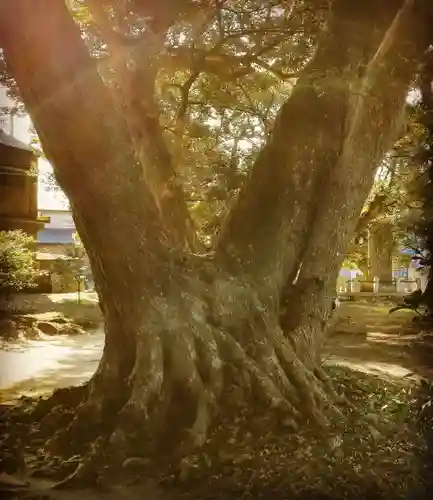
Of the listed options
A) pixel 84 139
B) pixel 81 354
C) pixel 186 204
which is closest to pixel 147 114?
pixel 186 204

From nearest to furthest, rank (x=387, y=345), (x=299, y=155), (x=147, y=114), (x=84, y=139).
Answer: (x=84, y=139)
(x=387, y=345)
(x=299, y=155)
(x=147, y=114)

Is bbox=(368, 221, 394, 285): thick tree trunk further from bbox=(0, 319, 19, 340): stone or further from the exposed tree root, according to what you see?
bbox=(0, 319, 19, 340): stone

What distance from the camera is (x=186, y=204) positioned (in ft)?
5.83

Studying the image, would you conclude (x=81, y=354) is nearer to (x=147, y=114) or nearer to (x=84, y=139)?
(x=84, y=139)

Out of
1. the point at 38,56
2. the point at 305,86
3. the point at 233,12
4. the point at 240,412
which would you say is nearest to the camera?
the point at 38,56

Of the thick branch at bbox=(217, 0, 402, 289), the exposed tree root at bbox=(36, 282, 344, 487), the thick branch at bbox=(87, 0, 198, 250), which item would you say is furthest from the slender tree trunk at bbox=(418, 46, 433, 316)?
the thick branch at bbox=(87, 0, 198, 250)

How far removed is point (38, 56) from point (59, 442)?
2.98 ft

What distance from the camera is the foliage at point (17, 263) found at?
1506 millimetres

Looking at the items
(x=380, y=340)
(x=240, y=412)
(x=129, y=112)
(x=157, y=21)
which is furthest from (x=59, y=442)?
(x=157, y=21)

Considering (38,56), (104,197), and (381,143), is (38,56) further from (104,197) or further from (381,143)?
(381,143)

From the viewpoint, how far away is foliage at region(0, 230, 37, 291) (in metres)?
1.51

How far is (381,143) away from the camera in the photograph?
5.67ft

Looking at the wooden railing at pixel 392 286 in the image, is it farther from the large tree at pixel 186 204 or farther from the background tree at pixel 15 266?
the background tree at pixel 15 266

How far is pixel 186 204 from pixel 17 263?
51 centimetres
